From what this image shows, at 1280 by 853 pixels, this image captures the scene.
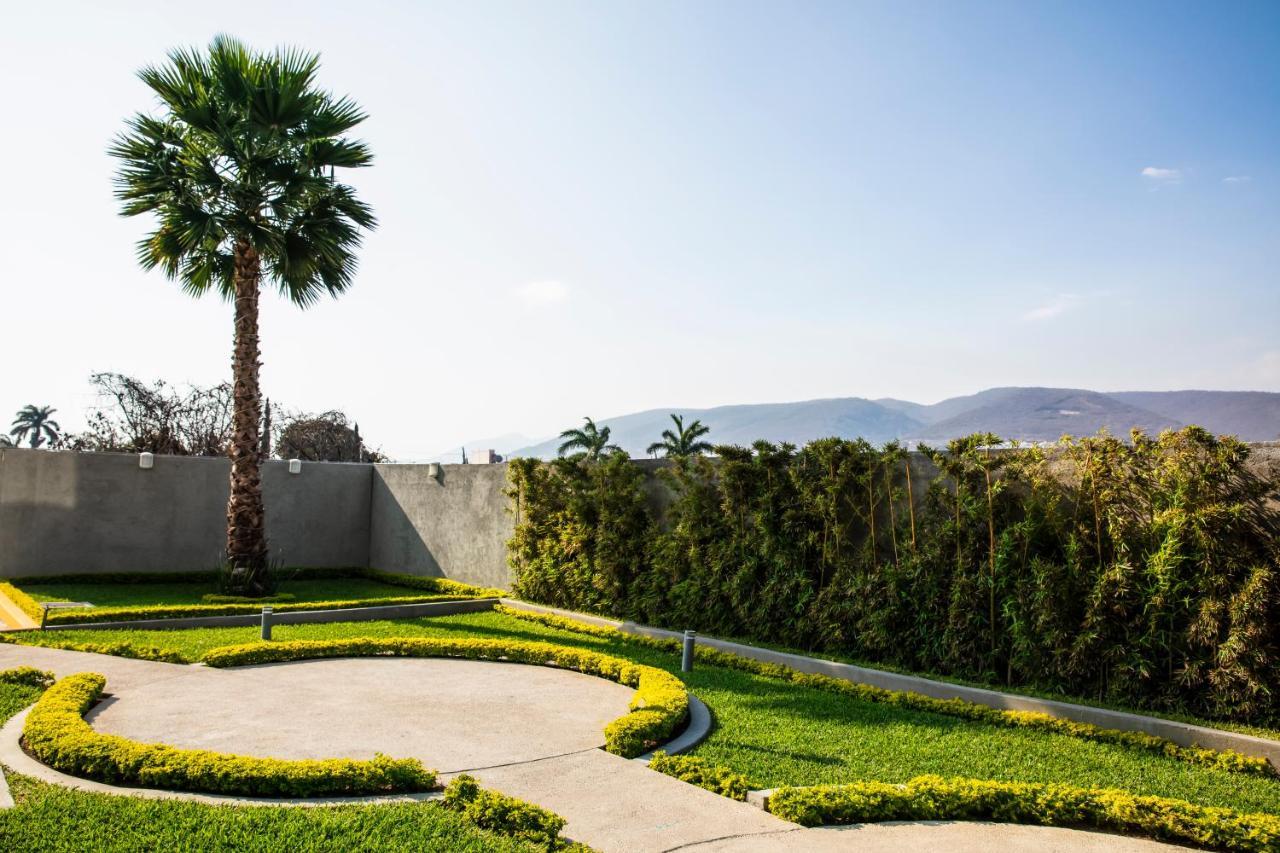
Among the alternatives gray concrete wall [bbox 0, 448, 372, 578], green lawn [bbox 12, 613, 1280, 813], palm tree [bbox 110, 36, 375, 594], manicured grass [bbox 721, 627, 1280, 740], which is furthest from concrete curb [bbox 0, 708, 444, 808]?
gray concrete wall [bbox 0, 448, 372, 578]

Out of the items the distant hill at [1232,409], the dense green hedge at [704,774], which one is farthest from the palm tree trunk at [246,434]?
the distant hill at [1232,409]

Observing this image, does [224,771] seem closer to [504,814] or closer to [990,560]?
[504,814]

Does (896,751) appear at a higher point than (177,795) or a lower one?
lower

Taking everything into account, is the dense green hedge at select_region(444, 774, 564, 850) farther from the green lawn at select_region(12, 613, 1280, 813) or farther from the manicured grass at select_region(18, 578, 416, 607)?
the manicured grass at select_region(18, 578, 416, 607)

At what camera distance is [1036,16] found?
34.5 ft

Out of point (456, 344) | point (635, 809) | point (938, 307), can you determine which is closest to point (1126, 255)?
point (938, 307)

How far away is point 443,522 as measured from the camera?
625 inches

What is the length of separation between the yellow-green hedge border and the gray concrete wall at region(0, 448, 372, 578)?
10.3 metres

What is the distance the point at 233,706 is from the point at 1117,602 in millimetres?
7387

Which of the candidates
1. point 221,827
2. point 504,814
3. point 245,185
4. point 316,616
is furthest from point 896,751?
point 245,185

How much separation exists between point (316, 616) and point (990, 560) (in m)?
8.77

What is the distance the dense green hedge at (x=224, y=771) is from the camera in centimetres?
451

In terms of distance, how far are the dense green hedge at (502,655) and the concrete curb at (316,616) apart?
2.02m

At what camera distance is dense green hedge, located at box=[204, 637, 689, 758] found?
21.5ft
